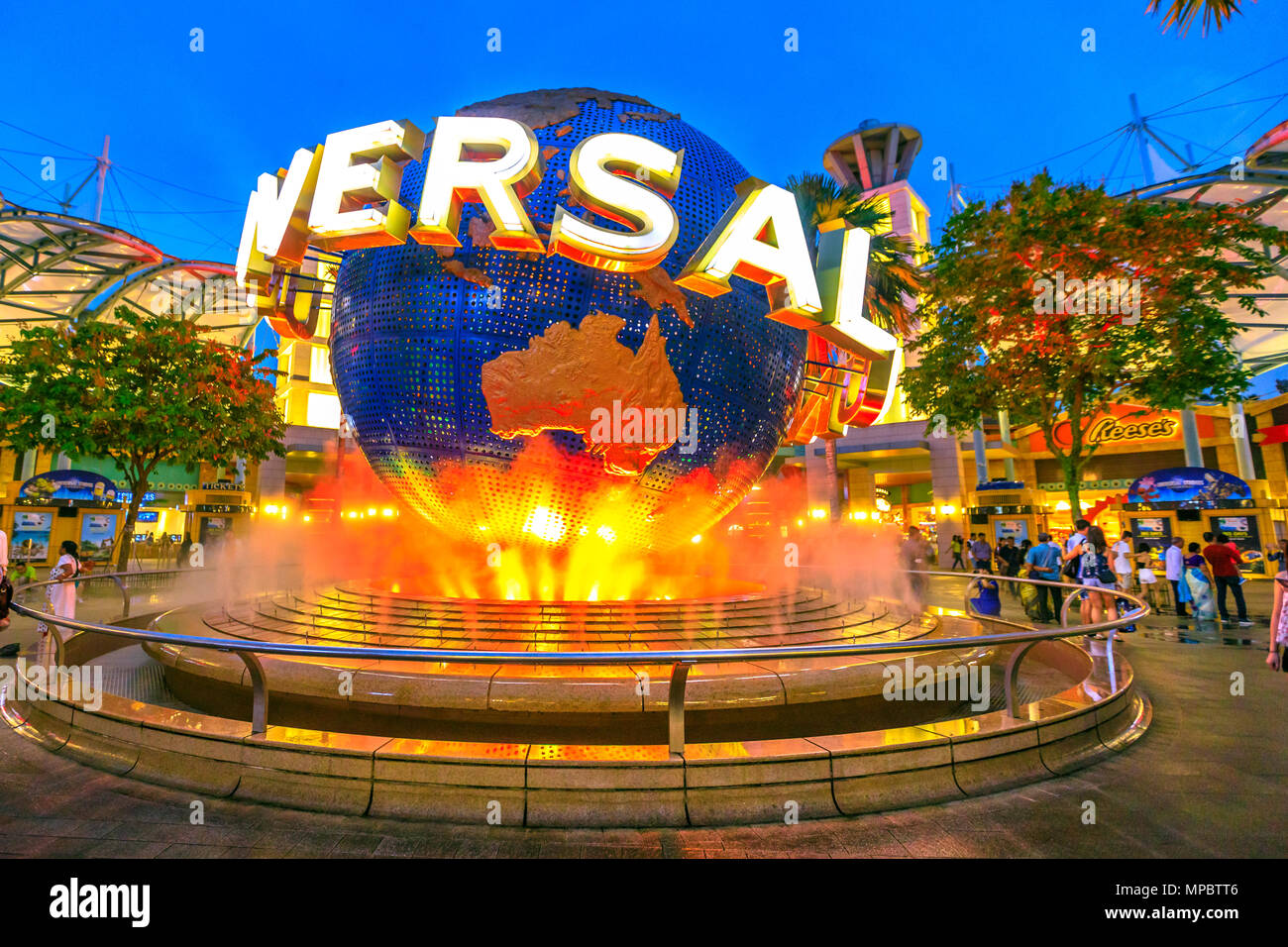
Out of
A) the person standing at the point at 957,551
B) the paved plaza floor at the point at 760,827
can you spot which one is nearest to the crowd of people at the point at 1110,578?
the paved plaza floor at the point at 760,827

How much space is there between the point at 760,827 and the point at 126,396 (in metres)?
17.7

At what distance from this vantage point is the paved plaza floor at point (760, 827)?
2.66 m

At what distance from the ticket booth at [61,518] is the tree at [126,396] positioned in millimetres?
3013

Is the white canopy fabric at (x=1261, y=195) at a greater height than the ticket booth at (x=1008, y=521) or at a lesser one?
greater

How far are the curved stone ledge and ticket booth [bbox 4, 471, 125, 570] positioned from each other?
1846cm

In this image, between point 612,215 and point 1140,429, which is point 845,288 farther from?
point 1140,429

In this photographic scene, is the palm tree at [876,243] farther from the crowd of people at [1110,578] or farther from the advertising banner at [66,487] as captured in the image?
the advertising banner at [66,487]

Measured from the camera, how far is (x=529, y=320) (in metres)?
5.67

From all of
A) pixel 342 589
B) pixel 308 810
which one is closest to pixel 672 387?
pixel 308 810

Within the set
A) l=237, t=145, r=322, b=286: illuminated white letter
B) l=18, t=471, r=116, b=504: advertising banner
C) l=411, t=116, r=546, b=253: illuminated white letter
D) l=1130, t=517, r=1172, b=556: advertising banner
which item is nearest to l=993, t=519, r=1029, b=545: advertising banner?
l=1130, t=517, r=1172, b=556: advertising banner

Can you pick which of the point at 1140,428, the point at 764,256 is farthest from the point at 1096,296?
the point at 1140,428

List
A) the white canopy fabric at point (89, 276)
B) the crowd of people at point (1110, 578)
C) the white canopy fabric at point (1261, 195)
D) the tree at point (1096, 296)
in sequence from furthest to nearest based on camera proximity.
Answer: the white canopy fabric at point (89, 276) < the white canopy fabric at point (1261, 195) < the tree at point (1096, 296) < the crowd of people at point (1110, 578)

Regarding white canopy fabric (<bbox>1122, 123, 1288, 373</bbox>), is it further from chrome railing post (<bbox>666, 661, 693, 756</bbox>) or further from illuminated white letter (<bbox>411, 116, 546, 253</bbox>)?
chrome railing post (<bbox>666, 661, 693, 756</bbox>)
